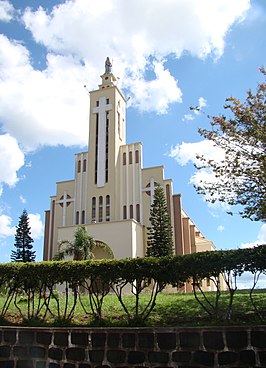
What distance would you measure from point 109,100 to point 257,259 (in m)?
28.9

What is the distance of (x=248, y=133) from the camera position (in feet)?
30.8

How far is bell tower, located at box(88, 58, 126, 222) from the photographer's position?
3133cm

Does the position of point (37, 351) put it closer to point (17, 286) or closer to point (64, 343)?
point (64, 343)

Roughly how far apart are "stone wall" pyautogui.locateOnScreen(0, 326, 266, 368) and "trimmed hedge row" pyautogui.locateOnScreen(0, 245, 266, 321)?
3.56ft

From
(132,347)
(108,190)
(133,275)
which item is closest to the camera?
(132,347)

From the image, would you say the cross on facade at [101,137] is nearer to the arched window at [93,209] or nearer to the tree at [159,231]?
the arched window at [93,209]

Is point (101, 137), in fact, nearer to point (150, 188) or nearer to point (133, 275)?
point (150, 188)

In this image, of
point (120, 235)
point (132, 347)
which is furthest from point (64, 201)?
point (132, 347)

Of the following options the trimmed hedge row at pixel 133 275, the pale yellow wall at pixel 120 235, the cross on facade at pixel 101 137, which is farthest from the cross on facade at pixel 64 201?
the trimmed hedge row at pixel 133 275

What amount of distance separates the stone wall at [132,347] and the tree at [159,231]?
61.3 ft

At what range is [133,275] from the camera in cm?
805

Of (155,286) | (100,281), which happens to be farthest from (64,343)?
(155,286)

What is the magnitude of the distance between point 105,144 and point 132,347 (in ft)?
88.9

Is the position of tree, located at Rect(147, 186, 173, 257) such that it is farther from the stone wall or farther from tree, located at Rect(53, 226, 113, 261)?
the stone wall
